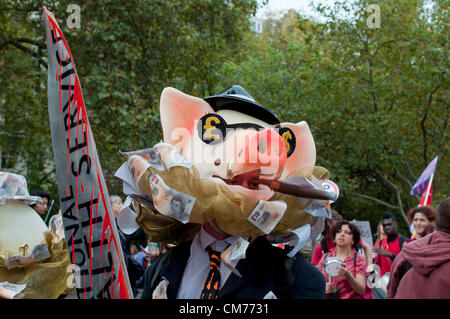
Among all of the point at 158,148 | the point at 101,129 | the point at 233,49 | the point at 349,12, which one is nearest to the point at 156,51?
the point at 101,129

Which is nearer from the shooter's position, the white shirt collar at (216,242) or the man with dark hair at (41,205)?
the white shirt collar at (216,242)

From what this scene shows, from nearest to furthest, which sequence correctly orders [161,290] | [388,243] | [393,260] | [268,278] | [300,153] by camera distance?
[268,278], [161,290], [300,153], [393,260], [388,243]

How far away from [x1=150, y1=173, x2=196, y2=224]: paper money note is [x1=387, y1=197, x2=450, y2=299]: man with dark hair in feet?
5.82

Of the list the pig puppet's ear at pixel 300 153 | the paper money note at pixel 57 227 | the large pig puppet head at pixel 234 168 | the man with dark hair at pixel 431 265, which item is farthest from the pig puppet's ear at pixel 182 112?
the man with dark hair at pixel 431 265

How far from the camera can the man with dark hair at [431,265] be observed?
3.21m

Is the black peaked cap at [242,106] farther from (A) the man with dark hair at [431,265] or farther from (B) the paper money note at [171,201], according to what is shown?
(A) the man with dark hair at [431,265]

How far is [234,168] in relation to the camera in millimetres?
2268

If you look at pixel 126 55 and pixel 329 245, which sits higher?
pixel 126 55

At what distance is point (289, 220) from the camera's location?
2350 millimetres

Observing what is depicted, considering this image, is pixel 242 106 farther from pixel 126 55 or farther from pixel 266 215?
pixel 126 55

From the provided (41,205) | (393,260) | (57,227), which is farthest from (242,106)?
(41,205)

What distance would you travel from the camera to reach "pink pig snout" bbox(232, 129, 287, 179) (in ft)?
7.34

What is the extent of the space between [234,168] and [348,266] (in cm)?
298

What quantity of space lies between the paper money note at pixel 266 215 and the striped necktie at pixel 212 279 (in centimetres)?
30
